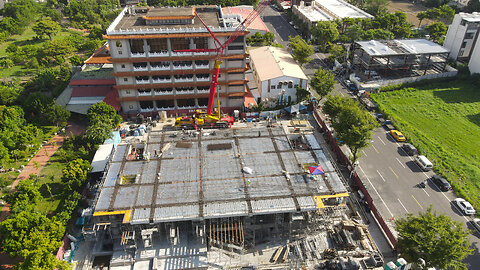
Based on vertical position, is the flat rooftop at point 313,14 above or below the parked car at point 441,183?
above

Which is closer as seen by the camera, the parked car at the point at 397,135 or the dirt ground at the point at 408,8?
the parked car at the point at 397,135

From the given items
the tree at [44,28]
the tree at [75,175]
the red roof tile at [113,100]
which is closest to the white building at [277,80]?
the red roof tile at [113,100]

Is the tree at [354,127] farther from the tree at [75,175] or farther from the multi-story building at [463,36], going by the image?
the multi-story building at [463,36]

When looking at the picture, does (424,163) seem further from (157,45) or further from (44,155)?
(44,155)

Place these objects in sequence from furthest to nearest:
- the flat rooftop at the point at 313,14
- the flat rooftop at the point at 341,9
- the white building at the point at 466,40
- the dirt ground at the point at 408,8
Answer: the dirt ground at the point at 408,8 → the flat rooftop at the point at 341,9 → the flat rooftop at the point at 313,14 → the white building at the point at 466,40

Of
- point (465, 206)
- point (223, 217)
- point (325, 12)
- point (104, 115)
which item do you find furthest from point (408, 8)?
point (223, 217)

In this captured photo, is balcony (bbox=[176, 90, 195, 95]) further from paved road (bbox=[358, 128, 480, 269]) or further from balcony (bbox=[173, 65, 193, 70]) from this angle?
paved road (bbox=[358, 128, 480, 269])

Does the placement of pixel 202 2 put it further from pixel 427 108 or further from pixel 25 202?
pixel 25 202
